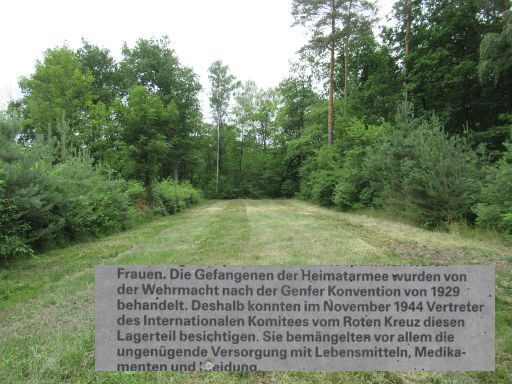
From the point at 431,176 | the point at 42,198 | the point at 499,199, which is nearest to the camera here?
the point at 42,198

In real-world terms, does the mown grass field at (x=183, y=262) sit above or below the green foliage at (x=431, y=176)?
below

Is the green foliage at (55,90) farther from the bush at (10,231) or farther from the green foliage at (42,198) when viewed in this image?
the bush at (10,231)

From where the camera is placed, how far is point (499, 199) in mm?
9047

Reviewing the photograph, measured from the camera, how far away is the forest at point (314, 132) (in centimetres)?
952

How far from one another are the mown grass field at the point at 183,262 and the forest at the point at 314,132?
1.18 meters

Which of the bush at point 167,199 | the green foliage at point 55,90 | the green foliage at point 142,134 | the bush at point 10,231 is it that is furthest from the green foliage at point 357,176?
the green foliage at point 55,90

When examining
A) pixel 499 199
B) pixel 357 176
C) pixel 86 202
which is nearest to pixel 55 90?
pixel 86 202

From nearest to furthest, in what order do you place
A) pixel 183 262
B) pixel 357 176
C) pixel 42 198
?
pixel 183 262 → pixel 42 198 → pixel 357 176

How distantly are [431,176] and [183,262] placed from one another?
9.12 meters

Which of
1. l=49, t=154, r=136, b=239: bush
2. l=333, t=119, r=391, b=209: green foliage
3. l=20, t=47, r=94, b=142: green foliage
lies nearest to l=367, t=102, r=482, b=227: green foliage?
l=333, t=119, r=391, b=209: green foliage

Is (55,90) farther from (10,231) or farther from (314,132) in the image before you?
(10,231)

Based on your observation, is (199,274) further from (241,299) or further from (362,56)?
(362,56)

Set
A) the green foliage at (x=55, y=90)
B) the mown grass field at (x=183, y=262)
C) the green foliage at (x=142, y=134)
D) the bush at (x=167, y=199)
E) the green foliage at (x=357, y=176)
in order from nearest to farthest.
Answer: the mown grass field at (x=183, y=262)
the green foliage at (x=142, y=134)
the green foliage at (x=357, y=176)
the bush at (x=167, y=199)
the green foliage at (x=55, y=90)

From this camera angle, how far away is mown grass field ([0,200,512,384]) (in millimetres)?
2998
